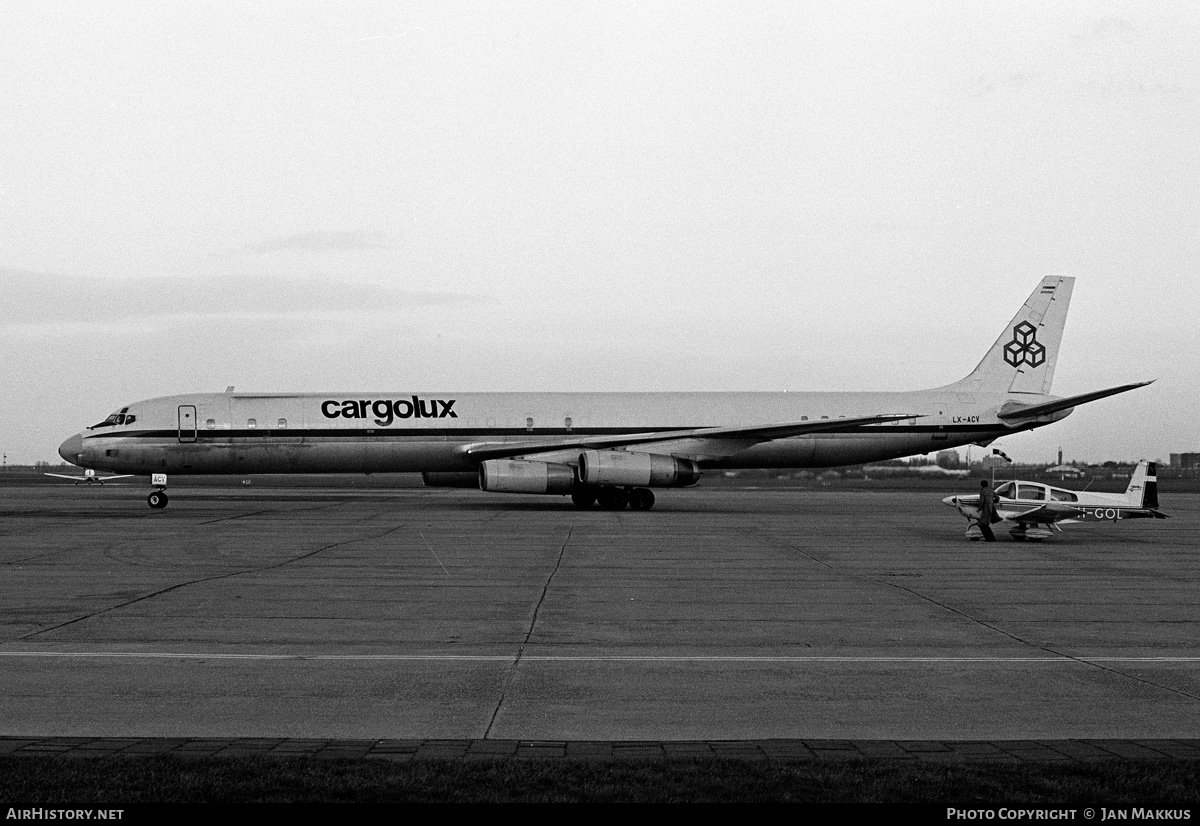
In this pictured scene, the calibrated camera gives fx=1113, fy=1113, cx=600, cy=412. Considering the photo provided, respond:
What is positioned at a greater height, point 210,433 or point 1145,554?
point 210,433

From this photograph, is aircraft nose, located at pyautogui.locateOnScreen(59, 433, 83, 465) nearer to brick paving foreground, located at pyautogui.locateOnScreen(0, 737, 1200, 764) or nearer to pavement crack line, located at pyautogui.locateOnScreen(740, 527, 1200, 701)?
pavement crack line, located at pyautogui.locateOnScreen(740, 527, 1200, 701)

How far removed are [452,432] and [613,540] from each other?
1394cm

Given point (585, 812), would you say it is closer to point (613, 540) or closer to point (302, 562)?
point (302, 562)

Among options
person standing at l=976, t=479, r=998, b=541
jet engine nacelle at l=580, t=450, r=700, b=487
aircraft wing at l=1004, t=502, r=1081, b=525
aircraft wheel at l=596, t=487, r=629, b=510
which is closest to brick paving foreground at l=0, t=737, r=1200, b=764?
person standing at l=976, t=479, r=998, b=541

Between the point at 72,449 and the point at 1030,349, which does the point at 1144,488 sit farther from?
the point at 72,449

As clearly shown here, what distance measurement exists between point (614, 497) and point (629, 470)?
156cm

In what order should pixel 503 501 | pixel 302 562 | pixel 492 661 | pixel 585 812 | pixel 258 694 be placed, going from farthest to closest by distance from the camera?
1. pixel 503 501
2. pixel 302 562
3. pixel 492 661
4. pixel 258 694
5. pixel 585 812

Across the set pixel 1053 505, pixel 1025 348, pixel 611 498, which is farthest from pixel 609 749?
pixel 1025 348

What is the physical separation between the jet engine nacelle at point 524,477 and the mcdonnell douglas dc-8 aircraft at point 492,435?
23 cm

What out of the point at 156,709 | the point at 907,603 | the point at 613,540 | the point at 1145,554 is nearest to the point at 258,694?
the point at 156,709

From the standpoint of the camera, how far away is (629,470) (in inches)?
1283

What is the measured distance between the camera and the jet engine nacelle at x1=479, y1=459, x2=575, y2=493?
31609 mm

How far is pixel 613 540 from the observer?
2216cm

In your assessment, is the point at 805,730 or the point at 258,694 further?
the point at 258,694
